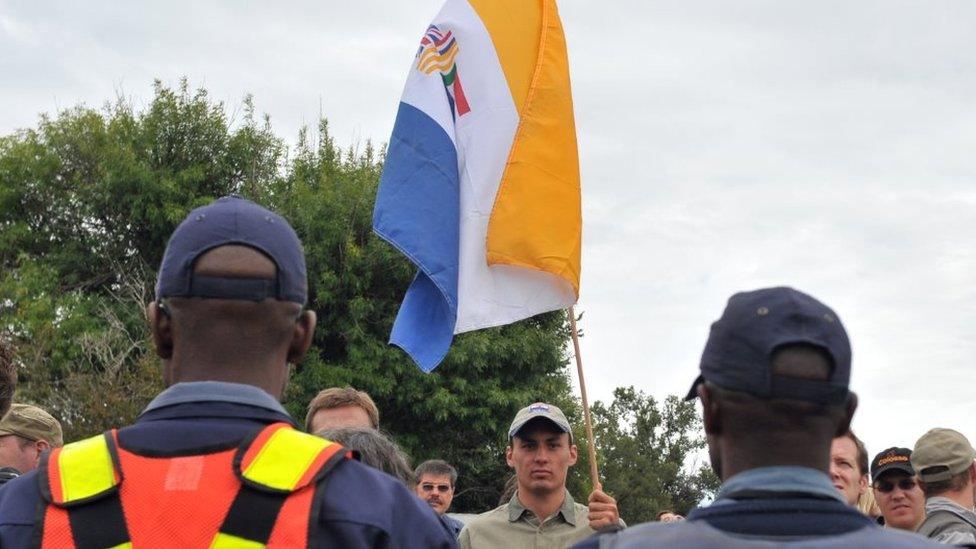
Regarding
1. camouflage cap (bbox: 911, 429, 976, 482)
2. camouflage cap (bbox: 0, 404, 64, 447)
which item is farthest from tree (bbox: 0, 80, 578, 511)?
camouflage cap (bbox: 911, 429, 976, 482)

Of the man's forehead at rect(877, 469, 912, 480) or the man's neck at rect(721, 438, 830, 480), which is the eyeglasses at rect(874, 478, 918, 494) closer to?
the man's forehead at rect(877, 469, 912, 480)

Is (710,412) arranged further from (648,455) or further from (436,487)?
(648,455)

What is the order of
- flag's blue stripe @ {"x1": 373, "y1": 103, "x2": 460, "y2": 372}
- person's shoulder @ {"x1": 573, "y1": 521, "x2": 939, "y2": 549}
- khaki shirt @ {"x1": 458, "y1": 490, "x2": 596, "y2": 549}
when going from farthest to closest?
flag's blue stripe @ {"x1": 373, "y1": 103, "x2": 460, "y2": 372} < khaki shirt @ {"x1": 458, "y1": 490, "x2": 596, "y2": 549} < person's shoulder @ {"x1": 573, "y1": 521, "x2": 939, "y2": 549}

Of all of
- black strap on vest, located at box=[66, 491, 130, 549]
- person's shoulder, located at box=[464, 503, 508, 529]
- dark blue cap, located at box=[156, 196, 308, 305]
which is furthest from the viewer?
person's shoulder, located at box=[464, 503, 508, 529]

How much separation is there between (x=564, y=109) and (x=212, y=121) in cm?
2757

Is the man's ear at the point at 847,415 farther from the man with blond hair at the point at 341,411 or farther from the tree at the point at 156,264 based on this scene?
the tree at the point at 156,264

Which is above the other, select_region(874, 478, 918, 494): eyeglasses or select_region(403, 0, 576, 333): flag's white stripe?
select_region(403, 0, 576, 333): flag's white stripe

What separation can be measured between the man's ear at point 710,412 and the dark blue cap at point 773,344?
35 millimetres

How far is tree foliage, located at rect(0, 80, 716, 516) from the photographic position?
85.9ft

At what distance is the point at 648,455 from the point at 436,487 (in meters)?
58.8

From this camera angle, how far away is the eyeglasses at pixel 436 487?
9.56 meters

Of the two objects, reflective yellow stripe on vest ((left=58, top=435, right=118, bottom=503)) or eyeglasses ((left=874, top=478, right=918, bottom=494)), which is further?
eyeglasses ((left=874, top=478, right=918, bottom=494))

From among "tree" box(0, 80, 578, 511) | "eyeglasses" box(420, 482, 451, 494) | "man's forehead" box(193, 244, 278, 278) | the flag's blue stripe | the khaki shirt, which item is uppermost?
"tree" box(0, 80, 578, 511)

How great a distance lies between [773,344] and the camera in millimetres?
2619
